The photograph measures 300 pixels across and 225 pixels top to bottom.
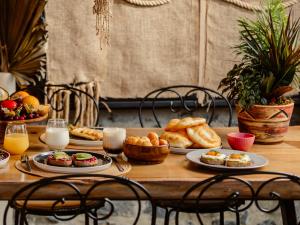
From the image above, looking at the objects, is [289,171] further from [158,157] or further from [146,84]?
[146,84]

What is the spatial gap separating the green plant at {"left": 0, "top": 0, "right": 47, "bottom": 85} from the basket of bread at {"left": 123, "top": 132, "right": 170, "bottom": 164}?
1.31 m

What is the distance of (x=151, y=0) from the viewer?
335cm

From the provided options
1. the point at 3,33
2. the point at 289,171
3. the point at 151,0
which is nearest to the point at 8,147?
the point at 289,171

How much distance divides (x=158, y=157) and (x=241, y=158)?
271mm

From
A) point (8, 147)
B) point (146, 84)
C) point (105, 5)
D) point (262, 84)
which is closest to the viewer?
point (8, 147)

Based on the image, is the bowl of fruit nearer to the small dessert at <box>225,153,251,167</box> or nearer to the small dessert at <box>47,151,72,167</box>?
the small dessert at <box>47,151,72,167</box>

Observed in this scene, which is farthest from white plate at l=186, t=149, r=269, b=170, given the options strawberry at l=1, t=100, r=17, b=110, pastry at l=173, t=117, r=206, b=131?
strawberry at l=1, t=100, r=17, b=110

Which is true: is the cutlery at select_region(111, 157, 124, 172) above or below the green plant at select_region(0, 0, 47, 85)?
below

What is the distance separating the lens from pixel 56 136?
2.24m

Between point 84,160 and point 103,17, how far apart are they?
4.72 ft

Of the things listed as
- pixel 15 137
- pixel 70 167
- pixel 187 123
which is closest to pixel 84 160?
pixel 70 167

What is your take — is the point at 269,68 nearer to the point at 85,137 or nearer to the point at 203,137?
the point at 203,137

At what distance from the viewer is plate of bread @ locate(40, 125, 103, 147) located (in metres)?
2.37

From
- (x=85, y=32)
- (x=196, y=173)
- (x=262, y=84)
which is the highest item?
(x=85, y=32)
